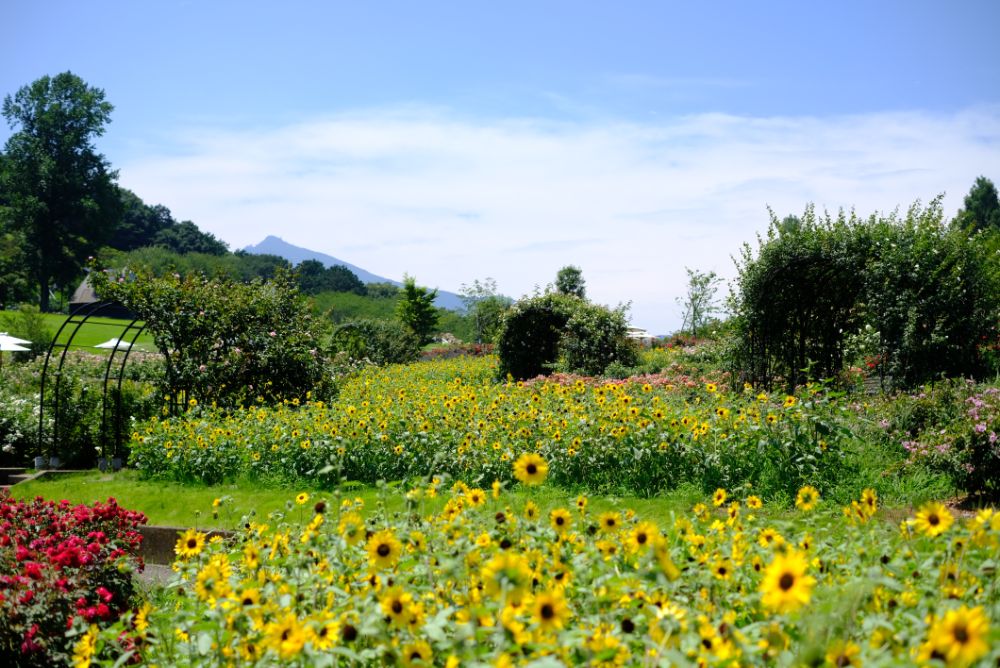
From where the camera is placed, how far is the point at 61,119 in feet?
136

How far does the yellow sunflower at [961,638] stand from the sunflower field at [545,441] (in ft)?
11.1

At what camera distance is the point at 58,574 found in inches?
141

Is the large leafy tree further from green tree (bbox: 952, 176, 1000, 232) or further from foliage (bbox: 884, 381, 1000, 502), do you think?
green tree (bbox: 952, 176, 1000, 232)

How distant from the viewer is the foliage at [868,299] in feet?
27.9

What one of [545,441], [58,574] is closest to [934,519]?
[58,574]

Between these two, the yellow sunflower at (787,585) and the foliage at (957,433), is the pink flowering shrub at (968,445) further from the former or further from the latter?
the yellow sunflower at (787,585)

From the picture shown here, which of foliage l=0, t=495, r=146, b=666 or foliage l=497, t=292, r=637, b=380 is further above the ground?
foliage l=497, t=292, r=637, b=380

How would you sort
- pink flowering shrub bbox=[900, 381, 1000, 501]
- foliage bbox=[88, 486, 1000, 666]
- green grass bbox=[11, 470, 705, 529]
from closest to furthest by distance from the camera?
foliage bbox=[88, 486, 1000, 666] → pink flowering shrub bbox=[900, 381, 1000, 501] → green grass bbox=[11, 470, 705, 529]

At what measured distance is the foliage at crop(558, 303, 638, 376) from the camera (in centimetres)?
1414

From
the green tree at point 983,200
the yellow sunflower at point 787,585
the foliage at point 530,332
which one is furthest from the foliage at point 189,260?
the green tree at point 983,200

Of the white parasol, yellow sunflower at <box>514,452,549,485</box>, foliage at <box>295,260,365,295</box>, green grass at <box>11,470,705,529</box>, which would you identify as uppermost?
foliage at <box>295,260,365,295</box>

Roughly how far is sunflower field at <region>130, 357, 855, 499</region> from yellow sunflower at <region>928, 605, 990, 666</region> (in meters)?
3.37

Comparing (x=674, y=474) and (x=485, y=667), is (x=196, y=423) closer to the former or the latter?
(x=674, y=474)

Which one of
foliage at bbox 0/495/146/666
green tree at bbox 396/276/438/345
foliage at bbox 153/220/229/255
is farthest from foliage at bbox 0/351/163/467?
foliage at bbox 153/220/229/255
